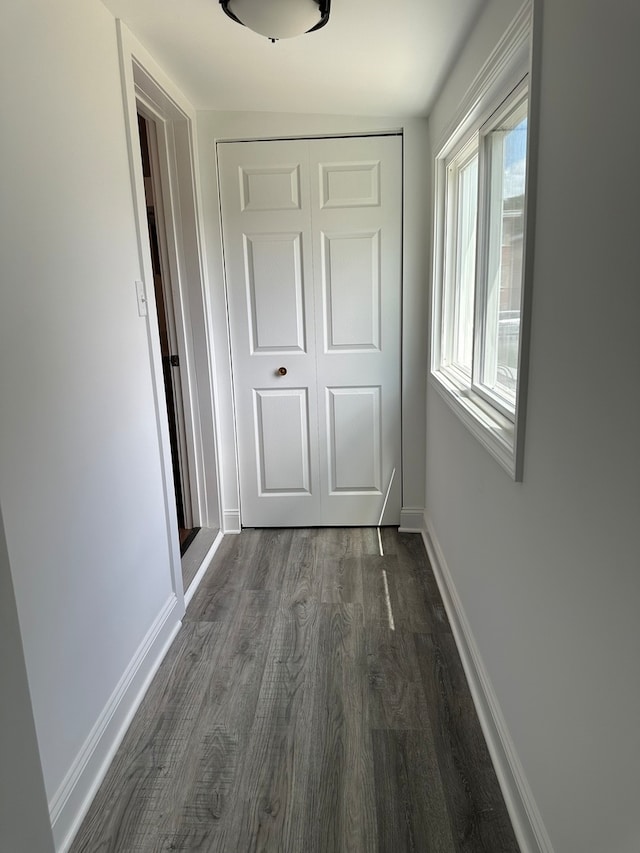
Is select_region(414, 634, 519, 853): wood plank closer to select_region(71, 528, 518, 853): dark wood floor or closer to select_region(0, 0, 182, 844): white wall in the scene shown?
select_region(71, 528, 518, 853): dark wood floor

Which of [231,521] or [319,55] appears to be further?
[231,521]

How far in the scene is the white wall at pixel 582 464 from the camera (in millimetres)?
847

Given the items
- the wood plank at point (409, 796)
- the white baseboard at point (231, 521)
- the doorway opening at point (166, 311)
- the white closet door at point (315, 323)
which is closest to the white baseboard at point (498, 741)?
the wood plank at point (409, 796)

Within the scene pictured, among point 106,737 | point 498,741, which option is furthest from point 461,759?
point 106,737

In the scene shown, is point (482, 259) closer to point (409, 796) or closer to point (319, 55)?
point (319, 55)

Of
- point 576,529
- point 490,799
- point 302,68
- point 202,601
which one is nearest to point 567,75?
point 576,529

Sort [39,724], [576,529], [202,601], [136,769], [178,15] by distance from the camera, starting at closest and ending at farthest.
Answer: [576,529]
[39,724]
[136,769]
[178,15]
[202,601]

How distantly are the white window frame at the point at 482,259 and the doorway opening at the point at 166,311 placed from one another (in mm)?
1336

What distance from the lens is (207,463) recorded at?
312cm

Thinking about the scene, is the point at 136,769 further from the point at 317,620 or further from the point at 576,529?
the point at 576,529

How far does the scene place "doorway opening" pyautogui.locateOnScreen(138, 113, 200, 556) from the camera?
2781 mm

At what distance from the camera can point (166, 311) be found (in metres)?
2.91

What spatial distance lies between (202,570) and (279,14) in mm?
2261

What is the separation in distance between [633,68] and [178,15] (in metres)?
1.51
